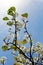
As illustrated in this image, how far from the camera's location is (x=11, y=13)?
4.56m

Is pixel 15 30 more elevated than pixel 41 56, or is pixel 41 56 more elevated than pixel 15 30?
pixel 15 30

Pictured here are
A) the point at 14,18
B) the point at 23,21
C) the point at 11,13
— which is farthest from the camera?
the point at 23,21

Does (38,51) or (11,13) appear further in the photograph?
(38,51)

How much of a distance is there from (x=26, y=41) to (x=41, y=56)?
177 centimetres

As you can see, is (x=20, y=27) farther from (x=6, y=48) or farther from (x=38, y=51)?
(x=38, y=51)

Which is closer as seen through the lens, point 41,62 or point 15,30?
point 15,30

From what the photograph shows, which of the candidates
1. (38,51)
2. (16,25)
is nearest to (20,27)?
(16,25)

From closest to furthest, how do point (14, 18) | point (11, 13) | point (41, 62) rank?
point (11, 13) → point (14, 18) → point (41, 62)

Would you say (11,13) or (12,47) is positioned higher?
(11,13)

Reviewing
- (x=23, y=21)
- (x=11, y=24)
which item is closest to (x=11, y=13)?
(x=11, y=24)

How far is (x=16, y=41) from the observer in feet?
16.1

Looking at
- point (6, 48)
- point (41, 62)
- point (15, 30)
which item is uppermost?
point (15, 30)

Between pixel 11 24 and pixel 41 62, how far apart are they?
2160mm

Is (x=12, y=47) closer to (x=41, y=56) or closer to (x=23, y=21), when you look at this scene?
(x=23, y=21)
